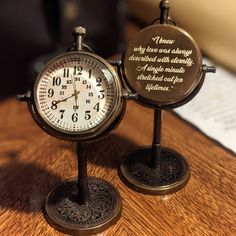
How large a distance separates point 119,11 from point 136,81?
2.54ft

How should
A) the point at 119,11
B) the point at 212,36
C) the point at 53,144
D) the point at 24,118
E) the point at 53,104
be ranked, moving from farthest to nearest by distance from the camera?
Result: the point at 119,11, the point at 212,36, the point at 24,118, the point at 53,144, the point at 53,104

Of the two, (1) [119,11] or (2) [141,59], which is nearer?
(2) [141,59]

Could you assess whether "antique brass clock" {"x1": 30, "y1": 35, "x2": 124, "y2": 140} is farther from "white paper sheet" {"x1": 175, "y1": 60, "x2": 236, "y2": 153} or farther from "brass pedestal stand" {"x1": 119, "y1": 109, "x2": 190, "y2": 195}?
"white paper sheet" {"x1": 175, "y1": 60, "x2": 236, "y2": 153}

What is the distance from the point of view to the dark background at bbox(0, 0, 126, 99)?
1438mm

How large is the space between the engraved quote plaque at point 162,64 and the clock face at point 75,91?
0.35ft

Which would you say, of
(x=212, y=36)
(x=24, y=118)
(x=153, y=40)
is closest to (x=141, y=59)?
(x=153, y=40)

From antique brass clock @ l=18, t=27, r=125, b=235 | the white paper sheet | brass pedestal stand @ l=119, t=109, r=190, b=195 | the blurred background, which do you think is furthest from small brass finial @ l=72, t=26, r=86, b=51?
the blurred background

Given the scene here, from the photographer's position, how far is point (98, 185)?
3.10 feet

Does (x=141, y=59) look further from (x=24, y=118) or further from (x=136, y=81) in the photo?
(x=24, y=118)

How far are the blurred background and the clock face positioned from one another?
2.16ft

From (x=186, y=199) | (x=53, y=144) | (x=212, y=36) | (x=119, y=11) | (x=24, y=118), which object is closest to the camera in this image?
(x=186, y=199)

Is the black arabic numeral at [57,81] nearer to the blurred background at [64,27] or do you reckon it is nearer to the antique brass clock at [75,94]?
the antique brass clock at [75,94]

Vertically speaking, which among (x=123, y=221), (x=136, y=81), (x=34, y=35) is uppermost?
(x=34, y=35)

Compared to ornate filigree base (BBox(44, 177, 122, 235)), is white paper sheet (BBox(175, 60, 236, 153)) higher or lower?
higher
